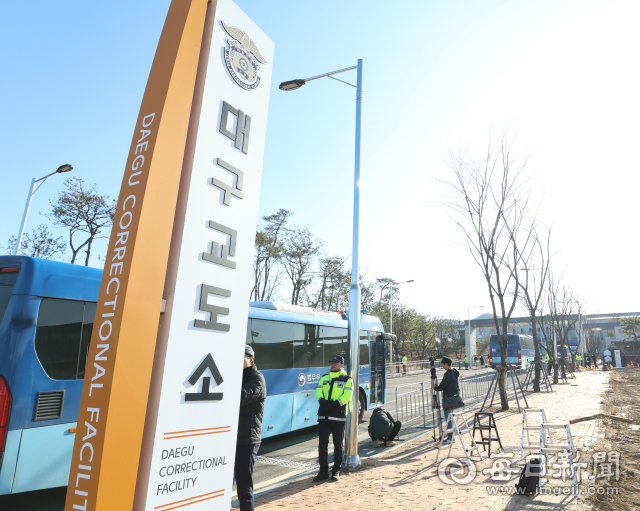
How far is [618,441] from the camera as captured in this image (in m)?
8.90

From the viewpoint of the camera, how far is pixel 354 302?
811 centimetres

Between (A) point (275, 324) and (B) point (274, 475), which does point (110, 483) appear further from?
(A) point (275, 324)

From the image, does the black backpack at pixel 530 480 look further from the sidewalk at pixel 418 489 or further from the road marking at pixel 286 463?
the road marking at pixel 286 463

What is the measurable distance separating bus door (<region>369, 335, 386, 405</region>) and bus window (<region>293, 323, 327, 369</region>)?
8.69 ft

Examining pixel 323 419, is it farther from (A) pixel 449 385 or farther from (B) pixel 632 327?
(B) pixel 632 327

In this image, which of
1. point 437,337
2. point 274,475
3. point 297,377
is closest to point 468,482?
point 274,475

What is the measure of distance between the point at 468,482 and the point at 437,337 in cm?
6298

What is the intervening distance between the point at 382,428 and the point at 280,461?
2.42m

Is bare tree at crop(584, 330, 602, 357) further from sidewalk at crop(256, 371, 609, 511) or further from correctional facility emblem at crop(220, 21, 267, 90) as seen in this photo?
correctional facility emblem at crop(220, 21, 267, 90)

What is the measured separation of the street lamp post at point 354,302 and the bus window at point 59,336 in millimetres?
4536

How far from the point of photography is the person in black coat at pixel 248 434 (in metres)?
4.66

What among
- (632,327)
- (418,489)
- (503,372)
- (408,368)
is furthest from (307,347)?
(632,327)

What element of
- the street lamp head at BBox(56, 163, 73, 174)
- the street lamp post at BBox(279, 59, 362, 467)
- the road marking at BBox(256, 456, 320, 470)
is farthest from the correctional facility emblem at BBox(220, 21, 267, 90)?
the street lamp head at BBox(56, 163, 73, 174)

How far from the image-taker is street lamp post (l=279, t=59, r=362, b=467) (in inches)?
300
